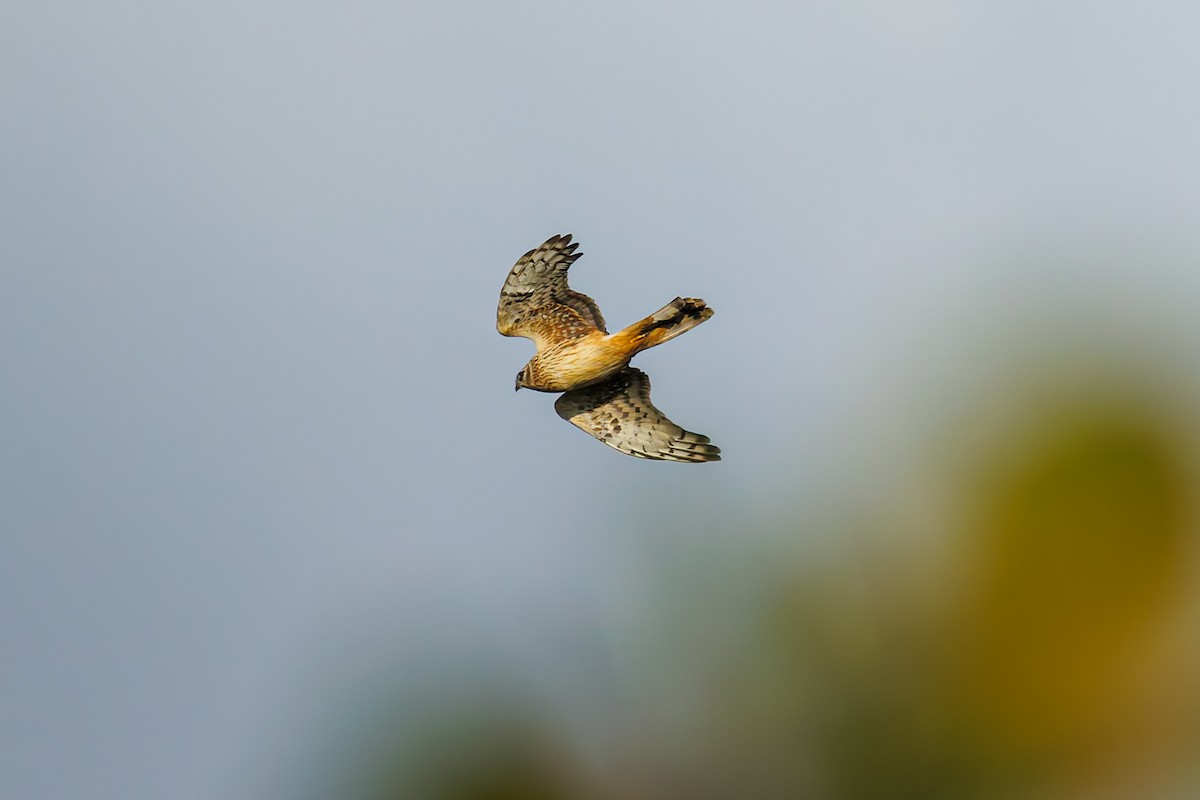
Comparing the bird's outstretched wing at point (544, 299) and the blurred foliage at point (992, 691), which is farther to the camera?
the bird's outstretched wing at point (544, 299)

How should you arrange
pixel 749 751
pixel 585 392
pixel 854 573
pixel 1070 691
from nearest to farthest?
pixel 1070 691 < pixel 749 751 < pixel 854 573 < pixel 585 392

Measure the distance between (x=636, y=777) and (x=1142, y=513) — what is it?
505 cm

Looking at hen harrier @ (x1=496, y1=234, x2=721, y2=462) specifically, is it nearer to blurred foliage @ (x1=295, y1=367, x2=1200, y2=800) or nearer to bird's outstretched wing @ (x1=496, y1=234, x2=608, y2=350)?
bird's outstretched wing @ (x1=496, y1=234, x2=608, y2=350)

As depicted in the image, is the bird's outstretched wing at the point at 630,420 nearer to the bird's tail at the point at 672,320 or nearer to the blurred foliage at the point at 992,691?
the bird's tail at the point at 672,320

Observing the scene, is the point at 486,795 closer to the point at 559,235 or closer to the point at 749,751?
the point at 749,751

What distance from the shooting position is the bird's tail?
19.4m

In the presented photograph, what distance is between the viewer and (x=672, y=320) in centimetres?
1947

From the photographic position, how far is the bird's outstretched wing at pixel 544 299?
2217cm

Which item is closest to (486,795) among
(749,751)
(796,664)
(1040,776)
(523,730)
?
(523,730)

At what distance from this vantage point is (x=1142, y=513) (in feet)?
36.4

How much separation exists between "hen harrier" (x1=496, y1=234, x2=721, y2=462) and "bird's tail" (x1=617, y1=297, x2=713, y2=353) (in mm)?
15

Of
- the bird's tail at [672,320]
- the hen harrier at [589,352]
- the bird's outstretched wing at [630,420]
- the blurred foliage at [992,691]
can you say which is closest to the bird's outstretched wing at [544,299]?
the hen harrier at [589,352]

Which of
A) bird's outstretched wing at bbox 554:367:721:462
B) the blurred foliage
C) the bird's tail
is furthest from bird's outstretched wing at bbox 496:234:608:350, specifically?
the blurred foliage

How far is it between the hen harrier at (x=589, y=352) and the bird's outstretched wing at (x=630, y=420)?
0.05ft
